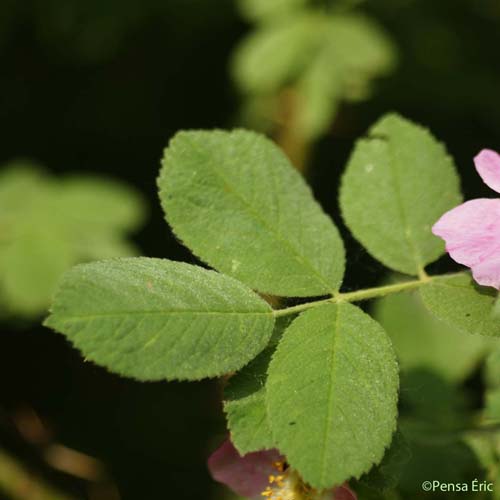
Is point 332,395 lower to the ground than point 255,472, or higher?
higher

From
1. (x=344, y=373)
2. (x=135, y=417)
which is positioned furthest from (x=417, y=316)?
(x=135, y=417)

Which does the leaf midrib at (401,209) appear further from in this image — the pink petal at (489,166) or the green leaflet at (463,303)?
the pink petal at (489,166)

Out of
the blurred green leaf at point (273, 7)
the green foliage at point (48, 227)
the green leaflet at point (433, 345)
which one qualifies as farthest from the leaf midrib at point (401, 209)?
the blurred green leaf at point (273, 7)

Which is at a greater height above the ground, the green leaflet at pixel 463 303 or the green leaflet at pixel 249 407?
the green leaflet at pixel 463 303

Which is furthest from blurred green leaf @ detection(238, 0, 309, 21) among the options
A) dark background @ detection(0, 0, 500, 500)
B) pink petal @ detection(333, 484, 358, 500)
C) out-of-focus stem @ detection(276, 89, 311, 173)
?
pink petal @ detection(333, 484, 358, 500)

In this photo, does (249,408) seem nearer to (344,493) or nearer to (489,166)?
(344,493)

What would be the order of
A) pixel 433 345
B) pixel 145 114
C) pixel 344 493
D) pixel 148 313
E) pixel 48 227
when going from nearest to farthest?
pixel 148 313 < pixel 344 493 < pixel 433 345 < pixel 48 227 < pixel 145 114

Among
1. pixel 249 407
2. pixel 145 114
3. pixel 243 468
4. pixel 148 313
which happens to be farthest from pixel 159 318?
pixel 145 114
